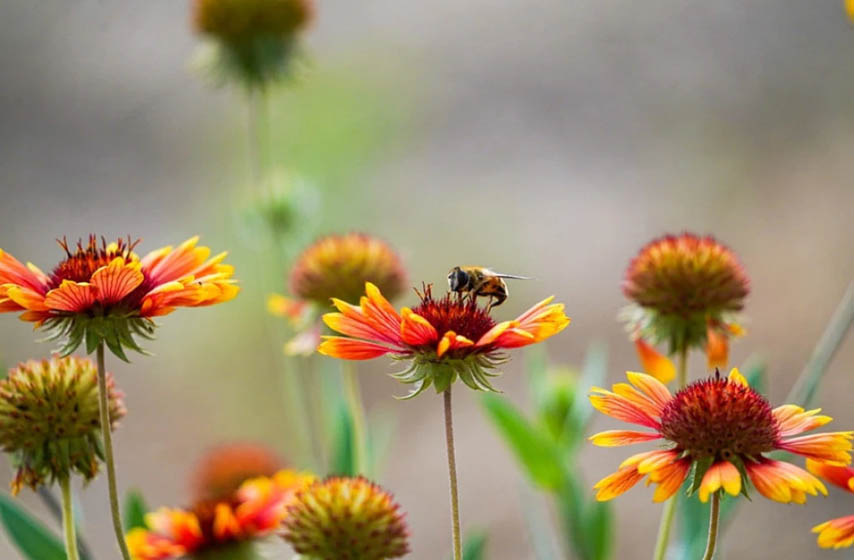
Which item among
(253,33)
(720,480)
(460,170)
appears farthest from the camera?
(460,170)

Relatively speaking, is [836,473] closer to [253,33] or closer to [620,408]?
[620,408]

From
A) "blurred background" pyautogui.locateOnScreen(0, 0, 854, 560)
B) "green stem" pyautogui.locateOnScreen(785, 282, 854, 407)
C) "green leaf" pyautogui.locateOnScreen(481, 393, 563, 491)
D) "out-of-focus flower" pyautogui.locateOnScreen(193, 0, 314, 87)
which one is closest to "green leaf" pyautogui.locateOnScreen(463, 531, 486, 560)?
"green leaf" pyautogui.locateOnScreen(481, 393, 563, 491)

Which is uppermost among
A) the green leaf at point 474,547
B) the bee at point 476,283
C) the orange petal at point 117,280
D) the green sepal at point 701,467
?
the bee at point 476,283

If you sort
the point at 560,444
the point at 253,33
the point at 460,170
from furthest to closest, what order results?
the point at 460,170 < the point at 253,33 < the point at 560,444

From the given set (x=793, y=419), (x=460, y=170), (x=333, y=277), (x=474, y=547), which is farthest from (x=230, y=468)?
(x=460, y=170)

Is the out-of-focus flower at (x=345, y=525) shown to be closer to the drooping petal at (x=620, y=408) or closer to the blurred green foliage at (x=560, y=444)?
the drooping petal at (x=620, y=408)

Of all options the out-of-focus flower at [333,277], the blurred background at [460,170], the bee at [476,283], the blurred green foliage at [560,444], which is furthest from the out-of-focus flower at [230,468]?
the blurred background at [460,170]
